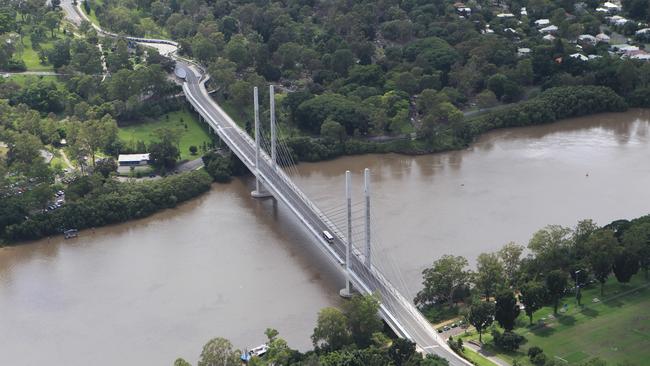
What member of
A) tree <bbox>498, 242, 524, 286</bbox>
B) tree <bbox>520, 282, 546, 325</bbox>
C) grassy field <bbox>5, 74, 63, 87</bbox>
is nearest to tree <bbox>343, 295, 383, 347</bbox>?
tree <bbox>520, 282, 546, 325</bbox>

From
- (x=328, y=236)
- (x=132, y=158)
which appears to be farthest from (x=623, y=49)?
(x=328, y=236)

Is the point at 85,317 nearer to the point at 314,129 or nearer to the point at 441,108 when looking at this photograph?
the point at 314,129

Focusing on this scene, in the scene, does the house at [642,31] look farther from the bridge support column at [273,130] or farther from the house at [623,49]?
the bridge support column at [273,130]

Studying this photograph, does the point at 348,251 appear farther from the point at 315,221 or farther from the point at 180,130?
the point at 180,130

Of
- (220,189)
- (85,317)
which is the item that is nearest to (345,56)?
(220,189)

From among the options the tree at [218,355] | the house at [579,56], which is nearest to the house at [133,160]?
the tree at [218,355]

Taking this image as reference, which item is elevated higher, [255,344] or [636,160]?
[636,160]

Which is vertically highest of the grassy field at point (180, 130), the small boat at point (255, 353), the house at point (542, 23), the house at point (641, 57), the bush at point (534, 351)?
the house at point (542, 23)
